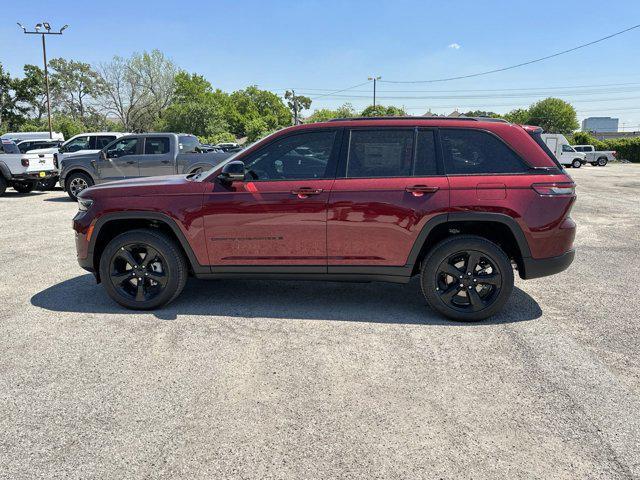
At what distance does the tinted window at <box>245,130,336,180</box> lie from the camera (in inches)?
167

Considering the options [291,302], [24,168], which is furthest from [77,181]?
[291,302]

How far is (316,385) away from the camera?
3096mm

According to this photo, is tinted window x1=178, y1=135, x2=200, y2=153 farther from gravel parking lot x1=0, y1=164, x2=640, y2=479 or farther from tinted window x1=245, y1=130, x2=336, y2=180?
tinted window x1=245, y1=130, x2=336, y2=180

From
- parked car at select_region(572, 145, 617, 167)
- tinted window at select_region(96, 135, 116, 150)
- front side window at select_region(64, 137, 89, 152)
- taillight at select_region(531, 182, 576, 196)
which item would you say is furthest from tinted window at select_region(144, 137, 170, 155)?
parked car at select_region(572, 145, 617, 167)

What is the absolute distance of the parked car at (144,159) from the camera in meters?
11.7

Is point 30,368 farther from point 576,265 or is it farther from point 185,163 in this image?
point 185,163

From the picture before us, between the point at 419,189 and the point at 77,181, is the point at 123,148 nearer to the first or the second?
the point at 77,181

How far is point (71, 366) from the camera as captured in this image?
3375mm

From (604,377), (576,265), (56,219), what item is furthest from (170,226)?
(56,219)

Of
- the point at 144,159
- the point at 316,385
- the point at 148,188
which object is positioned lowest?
the point at 316,385

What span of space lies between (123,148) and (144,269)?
8770 mm

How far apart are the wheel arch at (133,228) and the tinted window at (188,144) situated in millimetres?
7755

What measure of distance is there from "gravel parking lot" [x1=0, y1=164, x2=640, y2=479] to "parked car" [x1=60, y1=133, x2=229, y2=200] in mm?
6907

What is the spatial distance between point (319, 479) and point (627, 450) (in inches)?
64.3
